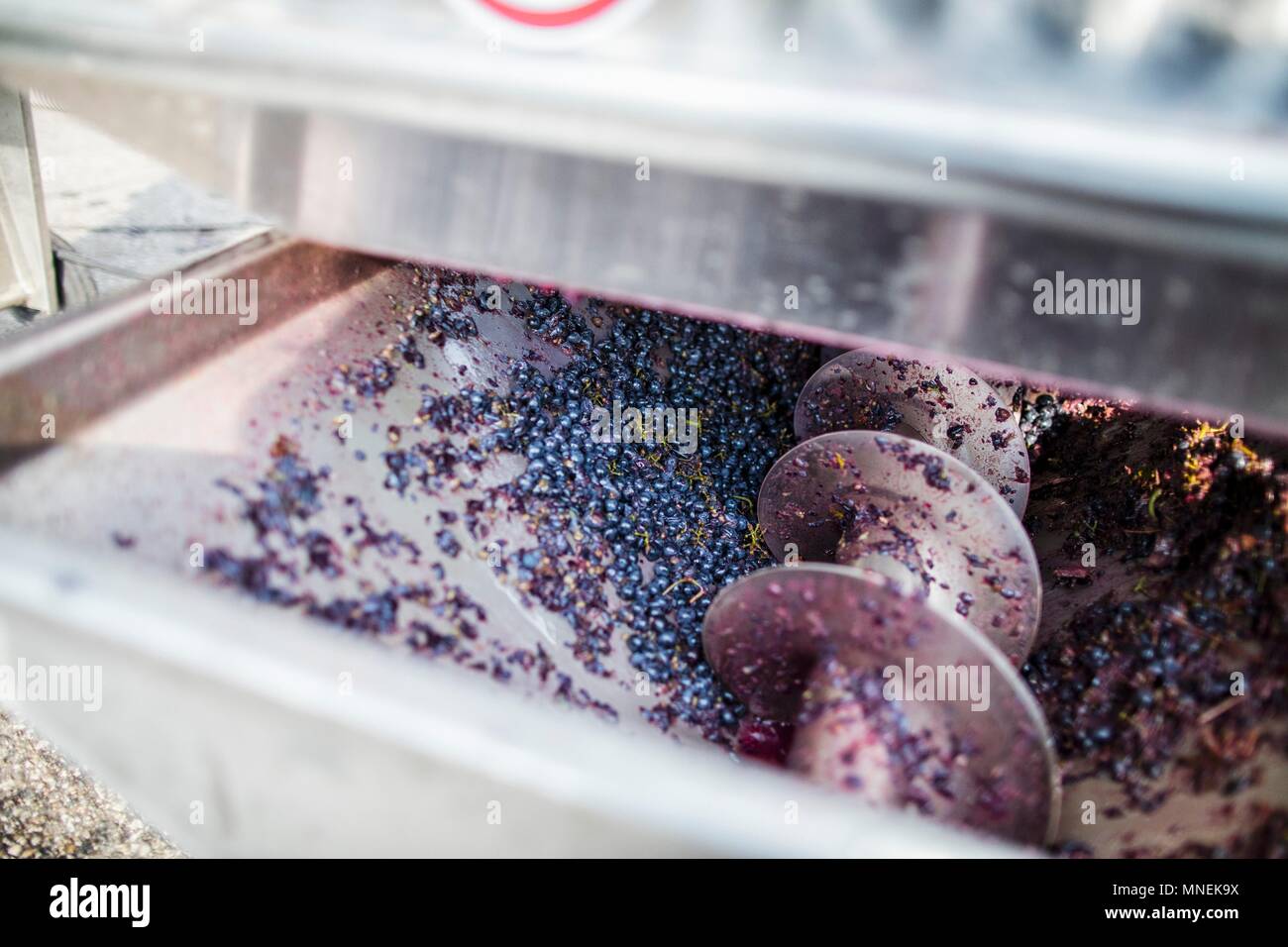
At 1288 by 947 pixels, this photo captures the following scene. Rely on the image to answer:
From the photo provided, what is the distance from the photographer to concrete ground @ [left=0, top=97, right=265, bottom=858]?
7.50 ft

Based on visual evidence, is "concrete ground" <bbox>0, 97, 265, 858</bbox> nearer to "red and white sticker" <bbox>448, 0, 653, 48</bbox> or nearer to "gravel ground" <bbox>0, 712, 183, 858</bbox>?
"gravel ground" <bbox>0, 712, 183, 858</bbox>

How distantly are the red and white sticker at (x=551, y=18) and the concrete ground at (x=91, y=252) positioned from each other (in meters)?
1.04

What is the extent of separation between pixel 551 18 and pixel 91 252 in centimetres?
338

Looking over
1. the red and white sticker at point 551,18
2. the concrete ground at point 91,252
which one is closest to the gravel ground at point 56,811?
the concrete ground at point 91,252

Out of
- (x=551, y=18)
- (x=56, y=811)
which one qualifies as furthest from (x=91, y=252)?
(x=551, y=18)

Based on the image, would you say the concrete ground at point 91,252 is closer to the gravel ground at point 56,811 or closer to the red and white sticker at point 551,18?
the gravel ground at point 56,811

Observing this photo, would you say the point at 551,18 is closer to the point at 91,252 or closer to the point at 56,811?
the point at 56,811

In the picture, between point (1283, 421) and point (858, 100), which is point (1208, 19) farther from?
point (1283, 421)

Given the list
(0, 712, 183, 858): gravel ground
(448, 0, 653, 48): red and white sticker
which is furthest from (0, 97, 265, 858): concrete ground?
(448, 0, 653, 48): red and white sticker

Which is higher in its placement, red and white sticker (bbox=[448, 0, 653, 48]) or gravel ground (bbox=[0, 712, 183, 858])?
red and white sticker (bbox=[448, 0, 653, 48])

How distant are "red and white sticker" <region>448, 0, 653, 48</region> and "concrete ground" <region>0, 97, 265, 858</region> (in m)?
1.04

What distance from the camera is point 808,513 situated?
8.17ft
